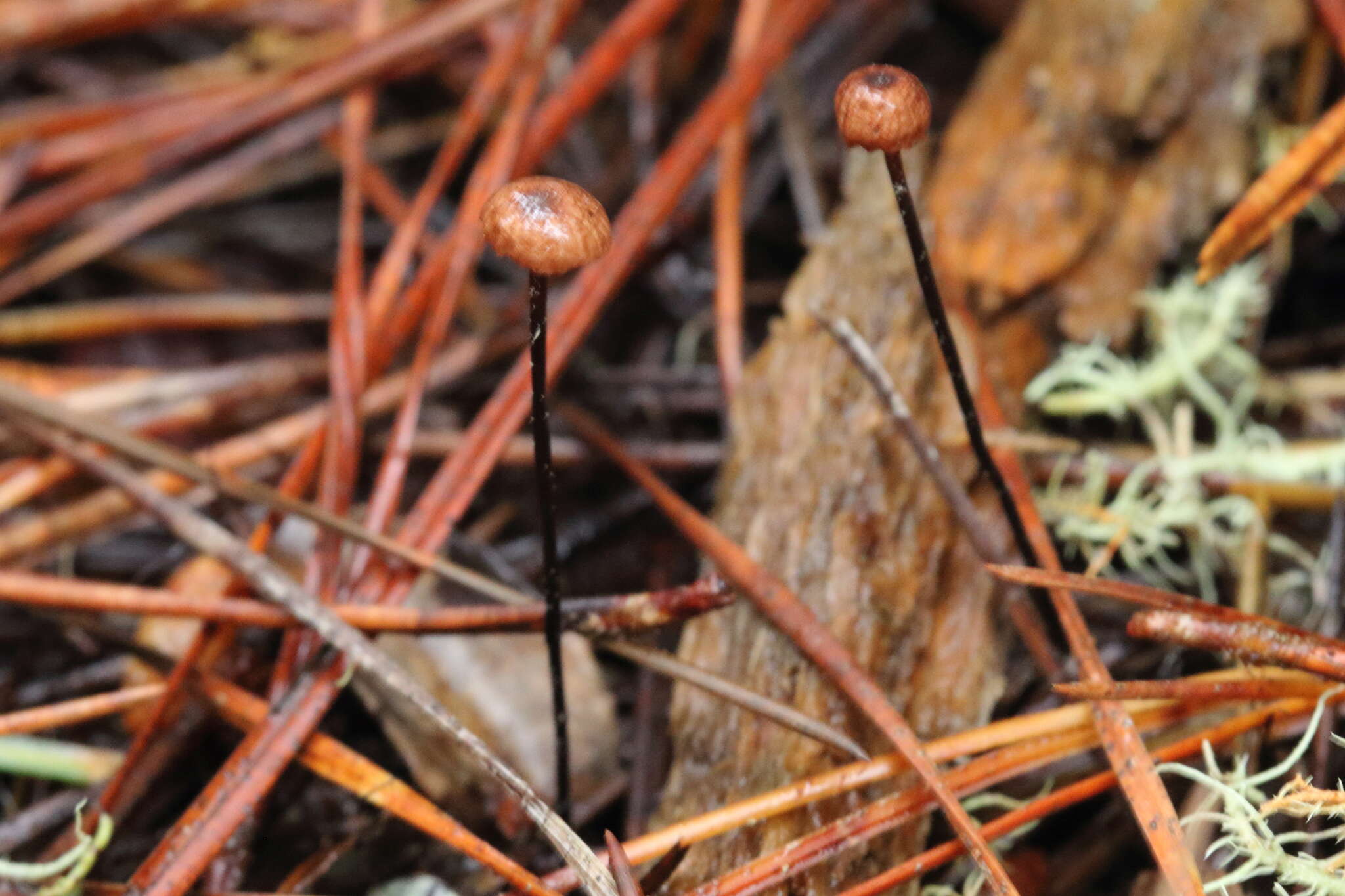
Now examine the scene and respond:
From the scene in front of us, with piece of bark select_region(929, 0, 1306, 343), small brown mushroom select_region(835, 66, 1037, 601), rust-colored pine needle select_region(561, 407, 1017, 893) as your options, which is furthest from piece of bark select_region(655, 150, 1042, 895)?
small brown mushroom select_region(835, 66, 1037, 601)

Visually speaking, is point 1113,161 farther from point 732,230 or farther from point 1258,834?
point 1258,834

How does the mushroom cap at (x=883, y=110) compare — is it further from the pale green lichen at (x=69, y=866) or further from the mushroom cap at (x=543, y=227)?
the pale green lichen at (x=69, y=866)

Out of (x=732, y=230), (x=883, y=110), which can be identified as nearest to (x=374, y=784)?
(x=883, y=110)

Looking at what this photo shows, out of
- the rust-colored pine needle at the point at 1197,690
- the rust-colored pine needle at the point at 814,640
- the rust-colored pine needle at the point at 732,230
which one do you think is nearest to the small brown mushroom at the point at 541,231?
the rust-colored pine needle at the point at 814,640

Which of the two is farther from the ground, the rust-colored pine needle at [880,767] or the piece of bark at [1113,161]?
the piece of bark at [1113,161]

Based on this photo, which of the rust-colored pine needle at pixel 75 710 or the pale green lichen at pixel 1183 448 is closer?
the rust-colored pine needle at pixel 75 710

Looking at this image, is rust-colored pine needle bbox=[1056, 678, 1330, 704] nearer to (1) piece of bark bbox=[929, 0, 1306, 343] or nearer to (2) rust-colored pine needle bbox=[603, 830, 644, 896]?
(2) rust-colored pine needle bbox=[603, 830, 644, 896]

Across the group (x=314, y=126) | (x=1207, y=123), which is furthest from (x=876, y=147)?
(x=314, y=126)
